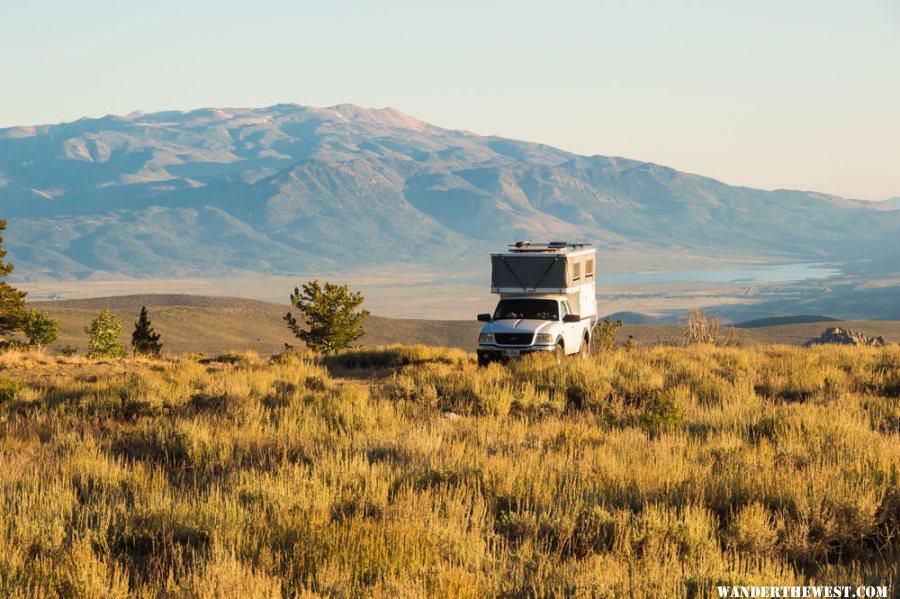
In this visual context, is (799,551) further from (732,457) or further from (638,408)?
(638,408)

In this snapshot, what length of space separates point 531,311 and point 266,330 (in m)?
95.4

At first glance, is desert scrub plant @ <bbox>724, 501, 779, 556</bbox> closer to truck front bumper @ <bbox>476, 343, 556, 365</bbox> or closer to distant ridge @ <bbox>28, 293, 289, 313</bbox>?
truck front bumper @ <bbox>476, 343, 556, 365</bbox>

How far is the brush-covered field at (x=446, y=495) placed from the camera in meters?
7.34

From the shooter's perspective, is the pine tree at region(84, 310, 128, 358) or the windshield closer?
the windshield

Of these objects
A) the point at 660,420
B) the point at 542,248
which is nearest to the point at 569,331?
the point at 542,248

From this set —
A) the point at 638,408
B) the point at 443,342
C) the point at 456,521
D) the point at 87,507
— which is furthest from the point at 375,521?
the point at 443,342

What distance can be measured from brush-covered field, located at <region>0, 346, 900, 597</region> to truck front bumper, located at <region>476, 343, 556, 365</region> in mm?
5244

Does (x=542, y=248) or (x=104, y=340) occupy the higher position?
(x=542, y=248)

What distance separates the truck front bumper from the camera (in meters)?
22.0

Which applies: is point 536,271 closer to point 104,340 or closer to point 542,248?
point 542,248

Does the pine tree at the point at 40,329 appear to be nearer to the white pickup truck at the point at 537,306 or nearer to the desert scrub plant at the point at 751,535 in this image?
the white pickup truck at the point at 537,306

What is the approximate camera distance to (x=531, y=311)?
77.0ft

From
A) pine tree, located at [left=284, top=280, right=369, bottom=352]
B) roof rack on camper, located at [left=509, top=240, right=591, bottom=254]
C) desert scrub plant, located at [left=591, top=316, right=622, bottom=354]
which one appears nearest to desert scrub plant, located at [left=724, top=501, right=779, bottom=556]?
roof rack on camper, located at [left=509, top=240, right=591, bottom=254]

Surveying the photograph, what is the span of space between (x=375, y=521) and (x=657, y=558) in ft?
7.57
